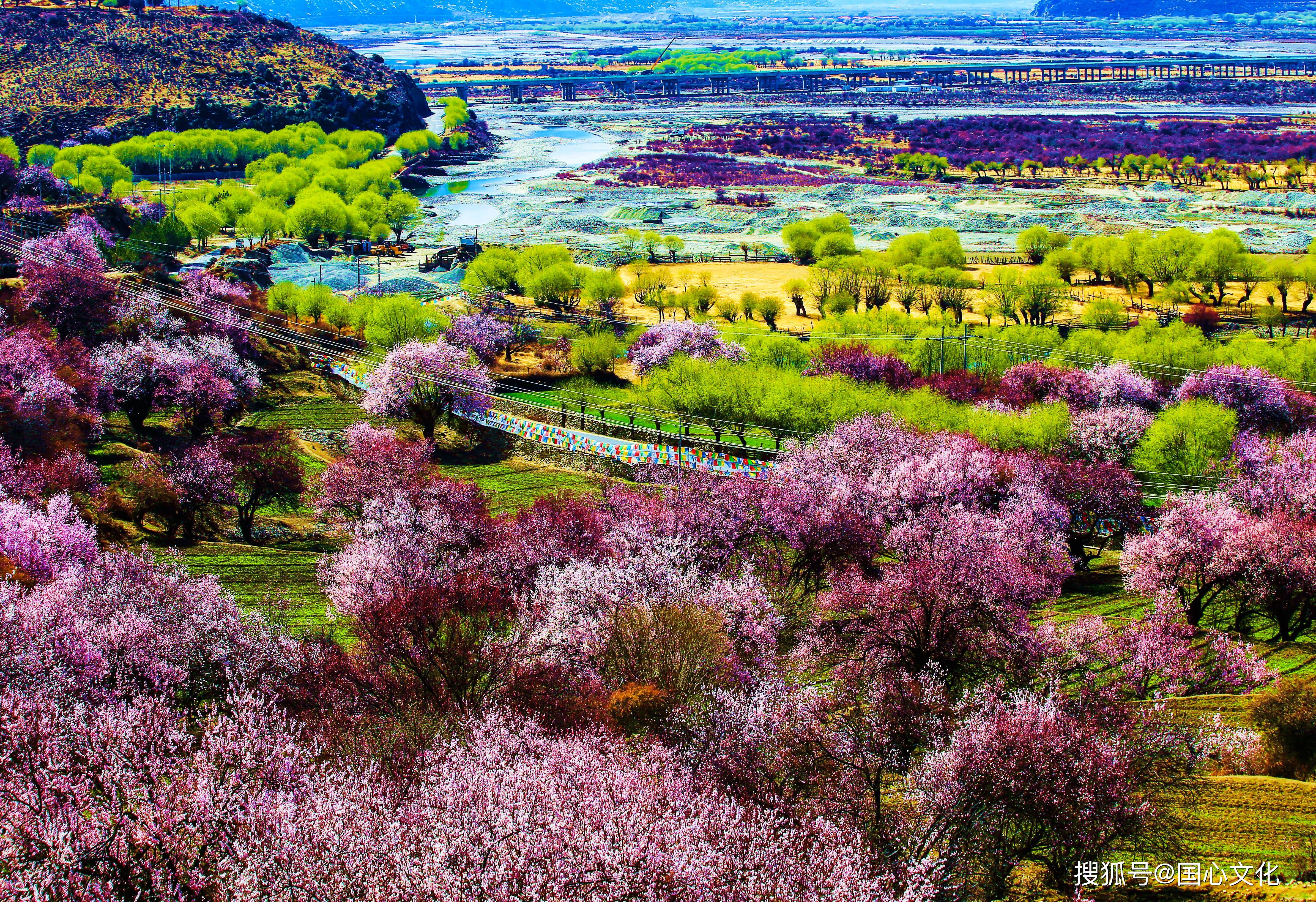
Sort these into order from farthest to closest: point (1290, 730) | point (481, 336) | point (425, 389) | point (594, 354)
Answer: point (481, 336), point (594, 354), point (425, 389), point (1290, 730)

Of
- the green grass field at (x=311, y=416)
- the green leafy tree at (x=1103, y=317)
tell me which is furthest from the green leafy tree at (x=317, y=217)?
the green leafy tree at (x=1103, y=317)

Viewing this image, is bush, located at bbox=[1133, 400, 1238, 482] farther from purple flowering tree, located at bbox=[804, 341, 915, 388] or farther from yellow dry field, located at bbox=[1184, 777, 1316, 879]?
yellow dry field, located at bbox=[1184, 777, 1316, 879]

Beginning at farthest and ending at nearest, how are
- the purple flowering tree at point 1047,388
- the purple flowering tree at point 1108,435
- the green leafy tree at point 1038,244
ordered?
the green leafy tree at point 1038,244 → the purple flowering tree at point 1047,388 → the purple flowering tree at point 1108,435

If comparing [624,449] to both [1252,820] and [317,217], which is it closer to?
[1252,820]

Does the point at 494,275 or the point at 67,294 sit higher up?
the point at 67,294

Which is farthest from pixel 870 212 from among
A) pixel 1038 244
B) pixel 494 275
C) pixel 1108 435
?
pixel 1108 435

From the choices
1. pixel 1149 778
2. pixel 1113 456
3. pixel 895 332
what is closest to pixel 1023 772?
pixel 1149 778

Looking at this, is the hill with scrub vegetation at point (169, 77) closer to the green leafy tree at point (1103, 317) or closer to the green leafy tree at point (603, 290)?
the green leafy tree at point (603, 290)
